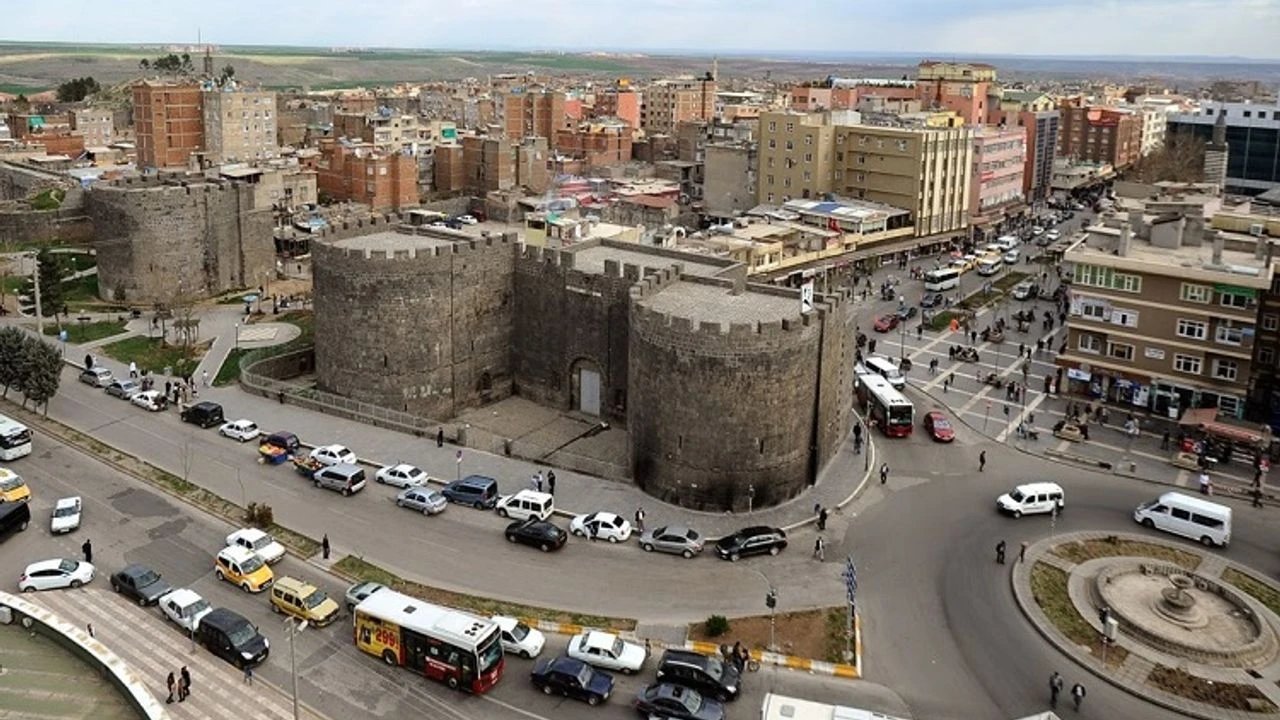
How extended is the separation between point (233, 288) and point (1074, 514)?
5007 cm

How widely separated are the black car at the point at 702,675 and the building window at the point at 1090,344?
29836 millimetres

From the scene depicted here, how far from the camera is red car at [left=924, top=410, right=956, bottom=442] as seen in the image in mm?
42375

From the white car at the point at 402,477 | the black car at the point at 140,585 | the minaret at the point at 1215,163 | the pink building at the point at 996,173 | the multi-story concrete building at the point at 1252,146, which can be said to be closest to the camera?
the black car at the point at 140,585

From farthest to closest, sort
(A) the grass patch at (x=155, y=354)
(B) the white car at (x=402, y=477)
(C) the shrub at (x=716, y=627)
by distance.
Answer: (A) the grass patch at (x=155, y=354) → (B) the white car at (x=402, y=477) → (C) the shrub at (x=716, y=627)

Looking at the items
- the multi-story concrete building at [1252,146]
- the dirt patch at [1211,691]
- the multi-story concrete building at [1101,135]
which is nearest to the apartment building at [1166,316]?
the dirt patch at [1211,691]

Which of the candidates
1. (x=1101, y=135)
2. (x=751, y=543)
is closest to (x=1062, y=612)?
(x=751, y=543)

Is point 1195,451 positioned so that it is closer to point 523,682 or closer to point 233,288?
point 523,682

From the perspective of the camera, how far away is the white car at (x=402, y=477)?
118 feet

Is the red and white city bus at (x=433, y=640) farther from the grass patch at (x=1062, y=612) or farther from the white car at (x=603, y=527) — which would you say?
the grass patch at (x=1062, y=612)

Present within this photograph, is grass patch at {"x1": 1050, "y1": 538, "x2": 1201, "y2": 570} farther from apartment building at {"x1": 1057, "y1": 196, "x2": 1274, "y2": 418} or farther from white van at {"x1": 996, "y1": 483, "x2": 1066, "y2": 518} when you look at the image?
apartment building at {"x1": 1057, "y1": 196, "x2": 1274, "y2": 418}

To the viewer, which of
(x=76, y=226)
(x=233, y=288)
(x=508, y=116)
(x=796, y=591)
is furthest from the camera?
(x=508, y=116)

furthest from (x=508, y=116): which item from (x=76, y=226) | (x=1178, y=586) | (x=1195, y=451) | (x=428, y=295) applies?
(x=1178, y=586)

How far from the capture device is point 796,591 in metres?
29.6

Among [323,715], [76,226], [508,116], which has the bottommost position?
[323,715]
